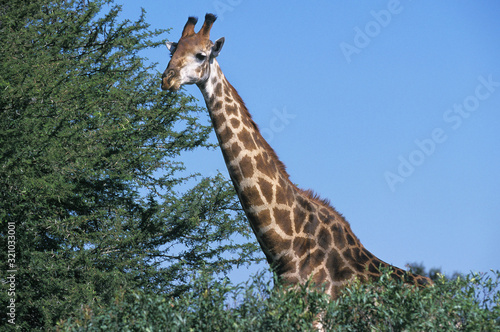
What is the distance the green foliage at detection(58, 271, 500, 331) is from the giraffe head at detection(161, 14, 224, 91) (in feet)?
9.55

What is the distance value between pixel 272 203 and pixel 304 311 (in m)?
2.20

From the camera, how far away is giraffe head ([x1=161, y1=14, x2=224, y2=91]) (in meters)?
8.02

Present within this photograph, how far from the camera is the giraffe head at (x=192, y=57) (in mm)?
8025

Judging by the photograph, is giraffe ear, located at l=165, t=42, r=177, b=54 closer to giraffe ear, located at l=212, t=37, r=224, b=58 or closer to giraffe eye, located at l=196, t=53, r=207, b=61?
giraffe ear, located at l=212, t=37, r=224, b=58

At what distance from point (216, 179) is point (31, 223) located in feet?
18.1

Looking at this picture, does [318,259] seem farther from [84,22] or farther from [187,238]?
[84,22]

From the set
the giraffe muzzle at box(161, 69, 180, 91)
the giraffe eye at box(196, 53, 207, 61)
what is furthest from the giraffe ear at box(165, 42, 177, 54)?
the giraffe muzzle at box(161, 69, 180, 91)

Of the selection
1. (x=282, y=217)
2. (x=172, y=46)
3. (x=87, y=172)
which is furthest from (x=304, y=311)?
(x=87, y=172)

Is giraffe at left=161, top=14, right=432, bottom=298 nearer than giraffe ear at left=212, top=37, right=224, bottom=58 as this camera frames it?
Yes

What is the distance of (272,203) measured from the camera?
796cm

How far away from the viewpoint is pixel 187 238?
17.2 m

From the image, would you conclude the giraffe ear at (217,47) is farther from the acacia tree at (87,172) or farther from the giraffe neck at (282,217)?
the acacia tree at (87,172)

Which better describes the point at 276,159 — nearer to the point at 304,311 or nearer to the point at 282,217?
the point at 282,217

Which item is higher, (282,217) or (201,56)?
(201,56)
